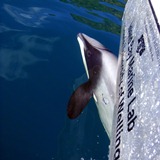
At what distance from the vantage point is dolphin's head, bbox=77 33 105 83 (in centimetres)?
390

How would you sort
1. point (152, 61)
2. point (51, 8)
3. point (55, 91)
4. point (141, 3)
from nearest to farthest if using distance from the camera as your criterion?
point (152, 61) → point (141, 3) → point (55, 91) → point (51, 8)

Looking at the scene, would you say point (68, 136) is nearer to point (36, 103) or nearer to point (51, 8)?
point (36, 103)

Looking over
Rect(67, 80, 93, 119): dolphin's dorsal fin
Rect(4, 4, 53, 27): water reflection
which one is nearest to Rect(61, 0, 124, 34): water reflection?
Rect(4, 4, 53, 27): water reflection

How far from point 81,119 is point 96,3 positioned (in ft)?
14.7

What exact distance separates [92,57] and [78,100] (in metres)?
0.66

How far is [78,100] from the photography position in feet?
12.2

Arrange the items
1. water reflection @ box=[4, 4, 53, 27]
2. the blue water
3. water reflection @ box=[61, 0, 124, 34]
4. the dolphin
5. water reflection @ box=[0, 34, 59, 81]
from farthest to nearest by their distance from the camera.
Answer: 1. water reflection @ box=[61, 0, 124, 34]
2. water reflection @ box=[4, 4, 53, 27]
3. water reflection @ box=[0, 34, 59, 81]
4. the dolphin
5. the blue water

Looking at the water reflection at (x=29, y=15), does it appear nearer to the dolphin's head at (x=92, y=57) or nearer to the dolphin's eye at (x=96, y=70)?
the dolphin's head at (x=92, y=57)

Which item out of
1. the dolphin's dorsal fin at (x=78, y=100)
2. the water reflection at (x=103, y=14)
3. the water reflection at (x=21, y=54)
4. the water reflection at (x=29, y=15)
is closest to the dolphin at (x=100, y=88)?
the dolphin's dorsal fin at (x=78, y=100)

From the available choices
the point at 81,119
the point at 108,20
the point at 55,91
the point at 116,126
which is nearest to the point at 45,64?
the point at 55,91

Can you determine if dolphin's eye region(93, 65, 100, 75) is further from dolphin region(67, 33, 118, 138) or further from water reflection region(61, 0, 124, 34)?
water reflection region(61, 0, 124, 34)

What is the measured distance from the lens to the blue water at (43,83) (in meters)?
3.47

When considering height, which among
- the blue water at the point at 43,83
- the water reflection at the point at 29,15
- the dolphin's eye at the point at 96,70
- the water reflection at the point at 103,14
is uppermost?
the dolphin's eye at the point at 96,70

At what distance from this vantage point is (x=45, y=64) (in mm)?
4586
